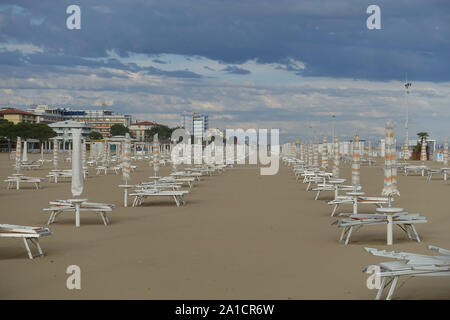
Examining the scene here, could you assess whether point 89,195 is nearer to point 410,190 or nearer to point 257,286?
point 410,190

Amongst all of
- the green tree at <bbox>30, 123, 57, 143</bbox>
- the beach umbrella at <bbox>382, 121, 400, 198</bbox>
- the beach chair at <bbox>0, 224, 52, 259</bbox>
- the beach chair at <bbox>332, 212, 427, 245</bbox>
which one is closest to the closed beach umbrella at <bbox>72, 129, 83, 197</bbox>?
the beach chair at <bbox>0, 224, 52, 259</bbox>

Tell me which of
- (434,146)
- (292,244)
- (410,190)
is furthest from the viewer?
(434,146)

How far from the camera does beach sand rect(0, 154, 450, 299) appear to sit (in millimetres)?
5402

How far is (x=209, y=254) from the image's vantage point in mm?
7207

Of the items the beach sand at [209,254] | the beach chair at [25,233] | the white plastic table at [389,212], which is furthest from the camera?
the white plastic table at [389,212]

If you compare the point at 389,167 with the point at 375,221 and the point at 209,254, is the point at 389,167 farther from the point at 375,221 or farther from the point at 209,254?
the point at 209,254

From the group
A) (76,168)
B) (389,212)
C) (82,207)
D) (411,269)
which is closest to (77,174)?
(76,168)

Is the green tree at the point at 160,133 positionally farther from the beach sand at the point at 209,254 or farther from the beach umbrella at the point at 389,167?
the beach umbrella at the point at 389,167

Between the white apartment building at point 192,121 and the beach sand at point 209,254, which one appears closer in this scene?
the beach sand at point 209,254

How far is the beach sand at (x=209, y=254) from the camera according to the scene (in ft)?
17.7

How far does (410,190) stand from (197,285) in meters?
13.2

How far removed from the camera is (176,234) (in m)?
8.90
